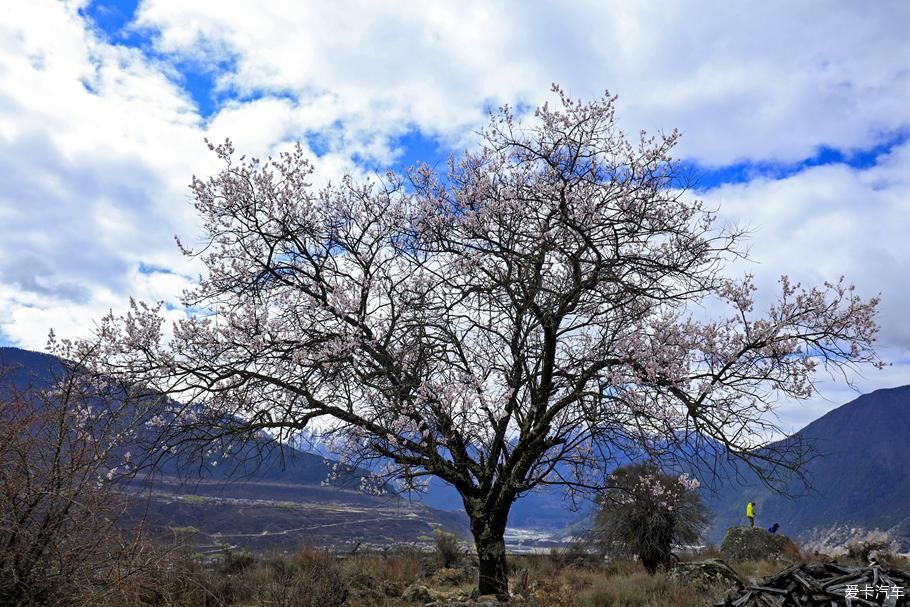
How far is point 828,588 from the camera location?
7281mm

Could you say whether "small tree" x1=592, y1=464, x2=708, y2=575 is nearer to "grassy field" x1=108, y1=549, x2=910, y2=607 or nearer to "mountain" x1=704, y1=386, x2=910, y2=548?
"grassy field" x1=108, y1=549, x2=910, y2=607

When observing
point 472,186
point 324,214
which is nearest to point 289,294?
point 324,214

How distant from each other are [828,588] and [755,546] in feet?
61.6

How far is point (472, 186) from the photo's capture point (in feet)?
38.6

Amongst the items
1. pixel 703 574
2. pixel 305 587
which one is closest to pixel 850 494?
pixel 703 574

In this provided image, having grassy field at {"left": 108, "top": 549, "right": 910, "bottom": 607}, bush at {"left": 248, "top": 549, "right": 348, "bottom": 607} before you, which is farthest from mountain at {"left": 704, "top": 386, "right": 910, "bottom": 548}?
bush at {"left": 248, "top": 549, "right": 348, "bottom": 607}

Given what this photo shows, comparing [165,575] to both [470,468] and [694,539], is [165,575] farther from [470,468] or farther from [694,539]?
[694,539]

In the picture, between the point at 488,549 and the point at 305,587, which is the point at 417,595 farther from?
the point at 305,587

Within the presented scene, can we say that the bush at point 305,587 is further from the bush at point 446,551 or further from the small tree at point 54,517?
the bush at point 446,551

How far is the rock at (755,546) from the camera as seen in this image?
23109 millimetres

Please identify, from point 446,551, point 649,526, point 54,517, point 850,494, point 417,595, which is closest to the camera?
point 54,517

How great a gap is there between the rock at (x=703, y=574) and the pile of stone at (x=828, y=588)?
4.44m

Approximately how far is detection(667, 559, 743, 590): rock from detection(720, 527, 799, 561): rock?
1094cm

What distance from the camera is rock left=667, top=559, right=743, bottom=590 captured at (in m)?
12.2
